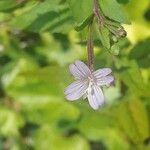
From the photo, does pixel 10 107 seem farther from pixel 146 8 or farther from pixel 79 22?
pixel 79 22

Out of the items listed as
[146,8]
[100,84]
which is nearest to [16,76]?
[146,8]

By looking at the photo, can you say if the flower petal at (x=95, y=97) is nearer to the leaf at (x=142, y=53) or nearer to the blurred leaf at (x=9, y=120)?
the leaf at (x=142, y=53)

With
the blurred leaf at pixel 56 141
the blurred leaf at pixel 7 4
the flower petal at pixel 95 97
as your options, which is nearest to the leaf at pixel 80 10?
the flower petal at pixel 95 97

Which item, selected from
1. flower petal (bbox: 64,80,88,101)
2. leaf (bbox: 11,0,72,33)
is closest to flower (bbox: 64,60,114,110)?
flower petal (bbox: 64,80,88,101)

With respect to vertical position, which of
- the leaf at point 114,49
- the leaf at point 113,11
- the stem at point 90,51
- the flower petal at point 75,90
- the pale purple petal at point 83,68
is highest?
the leaf at point 113,11

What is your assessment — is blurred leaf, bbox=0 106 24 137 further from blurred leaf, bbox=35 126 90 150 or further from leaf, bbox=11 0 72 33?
leaf, bbox=11 0 72 33

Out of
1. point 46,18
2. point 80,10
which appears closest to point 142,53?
point 46,18
